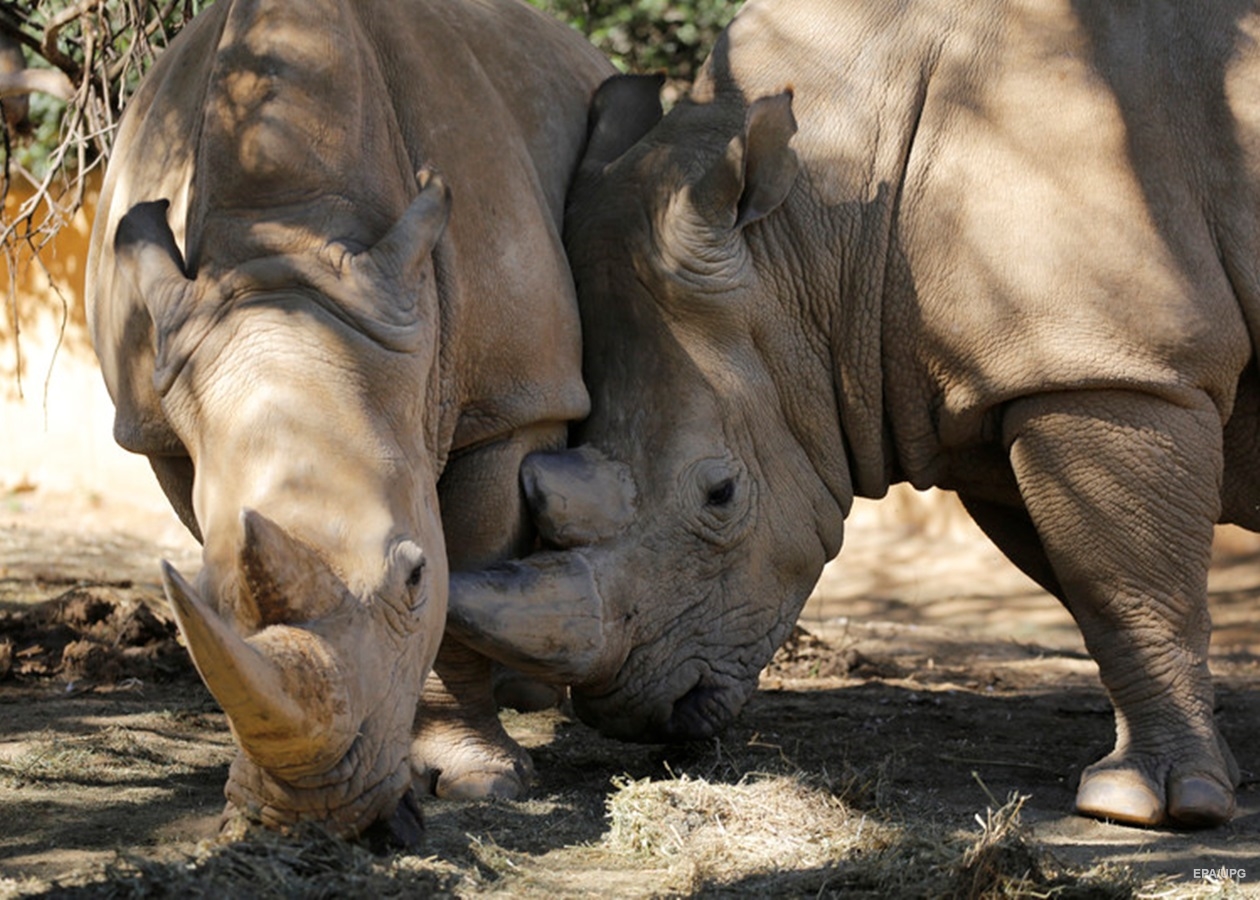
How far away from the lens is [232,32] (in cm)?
544

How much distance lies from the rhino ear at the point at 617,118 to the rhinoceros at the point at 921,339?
196 mm

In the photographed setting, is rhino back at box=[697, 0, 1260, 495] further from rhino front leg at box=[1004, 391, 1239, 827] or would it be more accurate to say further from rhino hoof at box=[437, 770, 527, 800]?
rhino hoof at box=[437, 770, 527, 800]

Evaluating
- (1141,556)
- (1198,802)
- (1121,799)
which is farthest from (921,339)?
(1198,802)

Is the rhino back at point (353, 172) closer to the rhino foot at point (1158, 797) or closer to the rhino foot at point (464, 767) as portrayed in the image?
the rhino foot at point (464, 767)

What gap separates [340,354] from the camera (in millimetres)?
4844

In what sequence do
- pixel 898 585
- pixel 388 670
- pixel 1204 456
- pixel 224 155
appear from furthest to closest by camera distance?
pixel 898 585 < pixel 1204 456 < pixel 224 155 < pixel 388 670

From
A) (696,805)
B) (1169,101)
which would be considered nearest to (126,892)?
(696,805)

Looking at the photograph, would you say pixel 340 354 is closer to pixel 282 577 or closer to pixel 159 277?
pixel 159 277

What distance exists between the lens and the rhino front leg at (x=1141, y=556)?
6.05m

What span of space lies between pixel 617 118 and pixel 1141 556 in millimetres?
2379

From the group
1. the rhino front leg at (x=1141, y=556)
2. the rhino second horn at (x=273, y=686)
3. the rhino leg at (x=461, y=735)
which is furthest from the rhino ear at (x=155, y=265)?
the rhino front leg at (x=1141, y=556)

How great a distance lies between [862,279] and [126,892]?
131 inches

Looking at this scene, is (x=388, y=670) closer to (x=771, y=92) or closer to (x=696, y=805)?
(x=696, y=805)

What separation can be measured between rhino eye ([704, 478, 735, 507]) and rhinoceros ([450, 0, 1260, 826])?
1 cm
